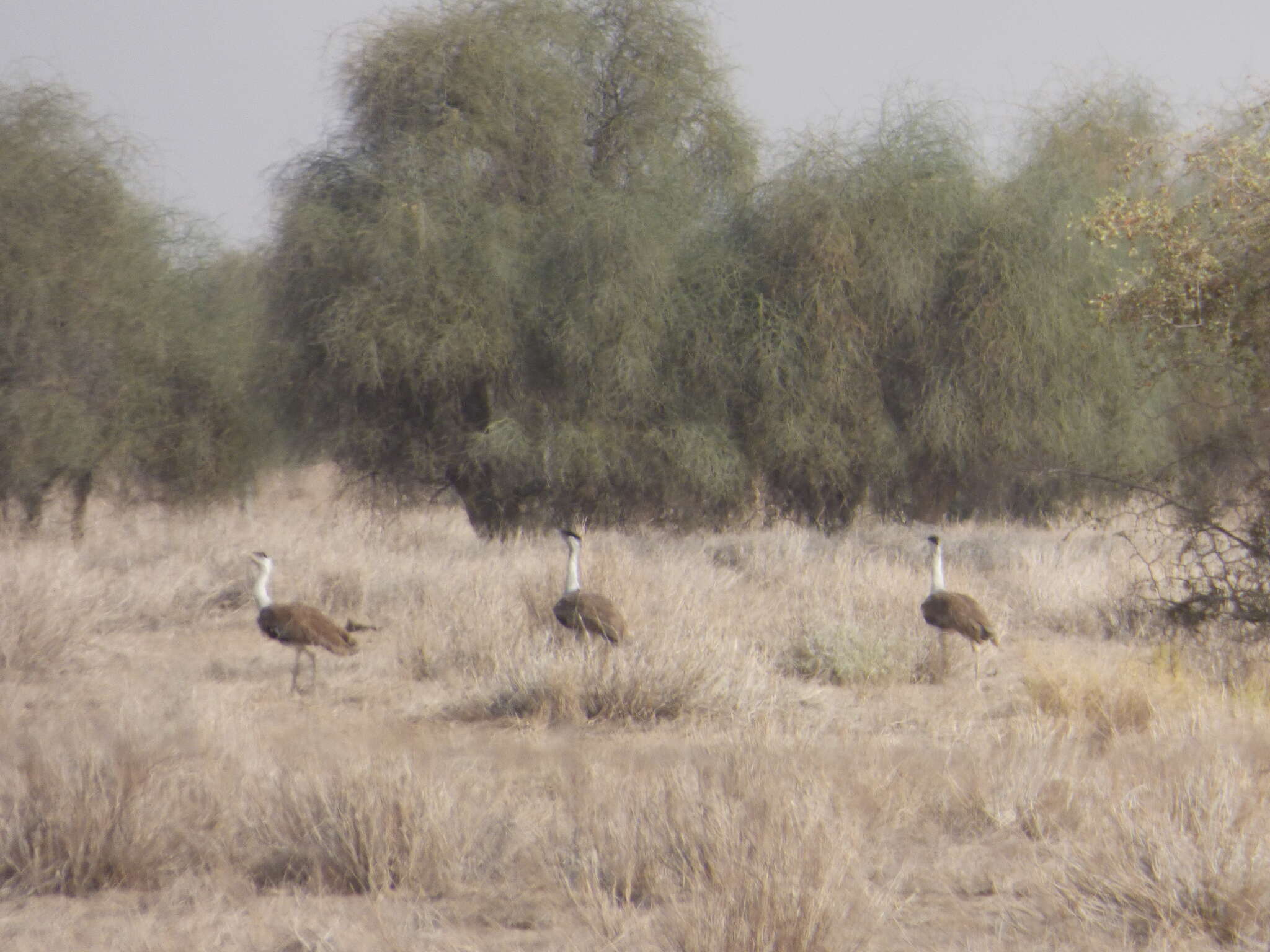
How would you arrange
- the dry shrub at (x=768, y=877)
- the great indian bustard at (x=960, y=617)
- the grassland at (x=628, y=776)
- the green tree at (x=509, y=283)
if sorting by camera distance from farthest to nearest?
the green tree at (x=509, y=283) → the great indian bustard at (x=960, y=617) → the grassland at (x=628, y=776) → the dry shrub at (x=768, y=877)

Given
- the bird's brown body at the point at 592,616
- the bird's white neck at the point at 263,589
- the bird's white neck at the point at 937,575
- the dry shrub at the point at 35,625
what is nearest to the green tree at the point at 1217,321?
the bird's white neck at the point at 937,575

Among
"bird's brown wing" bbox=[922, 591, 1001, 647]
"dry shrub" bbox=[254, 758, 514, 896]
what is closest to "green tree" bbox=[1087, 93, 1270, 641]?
"bird's brown wing" bbox=[922, 591, 1001, 647]

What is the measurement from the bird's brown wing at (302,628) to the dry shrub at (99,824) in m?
3.49

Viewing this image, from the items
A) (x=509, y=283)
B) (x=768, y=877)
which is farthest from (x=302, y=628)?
(x=509, y=283)

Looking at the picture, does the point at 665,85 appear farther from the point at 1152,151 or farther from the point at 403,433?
the point at 1152,151

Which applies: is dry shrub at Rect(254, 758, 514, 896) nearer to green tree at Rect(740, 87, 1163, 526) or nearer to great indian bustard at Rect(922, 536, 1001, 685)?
great indian bustard at Rect(922, 536, 1001, 685)

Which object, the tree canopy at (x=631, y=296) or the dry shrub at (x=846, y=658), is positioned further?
the tree canopy at (x=631, y=296)

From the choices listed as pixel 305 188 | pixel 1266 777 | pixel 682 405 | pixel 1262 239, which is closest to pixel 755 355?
pixel 682 405

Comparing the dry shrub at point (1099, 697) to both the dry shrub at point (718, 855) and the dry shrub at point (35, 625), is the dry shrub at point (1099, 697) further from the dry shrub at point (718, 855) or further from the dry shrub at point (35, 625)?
the dry shrub at point (35, 625)

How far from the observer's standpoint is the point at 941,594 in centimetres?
1063

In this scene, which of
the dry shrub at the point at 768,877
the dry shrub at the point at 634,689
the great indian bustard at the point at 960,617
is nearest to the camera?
the dry shrub at the point at 768,877

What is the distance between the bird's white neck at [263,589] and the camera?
10.3 m

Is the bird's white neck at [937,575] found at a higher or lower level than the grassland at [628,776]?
higher

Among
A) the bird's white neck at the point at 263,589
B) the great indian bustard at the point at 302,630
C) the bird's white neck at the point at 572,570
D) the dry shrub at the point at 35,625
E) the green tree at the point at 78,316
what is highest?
the green tree at the point at 78,316
